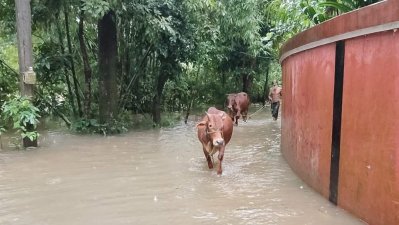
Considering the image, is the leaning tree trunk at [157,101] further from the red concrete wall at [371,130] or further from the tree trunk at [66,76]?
the red concrete wall at [371,130]

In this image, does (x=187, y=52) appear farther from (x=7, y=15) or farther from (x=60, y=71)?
(x=7, y=15)

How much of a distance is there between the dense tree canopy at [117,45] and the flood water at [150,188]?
2.47 metres

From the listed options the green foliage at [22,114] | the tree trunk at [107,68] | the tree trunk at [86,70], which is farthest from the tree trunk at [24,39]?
the tree trunk at [107,68]

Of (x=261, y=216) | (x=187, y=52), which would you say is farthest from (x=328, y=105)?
(x=187, y=52)

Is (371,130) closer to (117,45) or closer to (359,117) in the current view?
(359,117)

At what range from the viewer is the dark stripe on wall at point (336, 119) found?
18.3 feet

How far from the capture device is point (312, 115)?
6.64m

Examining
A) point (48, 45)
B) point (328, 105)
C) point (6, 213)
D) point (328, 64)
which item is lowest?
point (6, 213)

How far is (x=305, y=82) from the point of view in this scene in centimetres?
714

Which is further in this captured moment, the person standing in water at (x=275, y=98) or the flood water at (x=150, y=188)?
the person standing in water at (x=275, y=98)

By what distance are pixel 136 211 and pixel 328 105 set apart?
2.82 m

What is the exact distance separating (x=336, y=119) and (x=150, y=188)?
2795mm

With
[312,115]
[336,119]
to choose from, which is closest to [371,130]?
[336,119]

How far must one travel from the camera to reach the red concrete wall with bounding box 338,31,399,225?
4.34 metres
